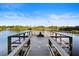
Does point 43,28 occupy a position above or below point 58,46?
above

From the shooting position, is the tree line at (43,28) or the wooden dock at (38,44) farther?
the tree line at (43,28)

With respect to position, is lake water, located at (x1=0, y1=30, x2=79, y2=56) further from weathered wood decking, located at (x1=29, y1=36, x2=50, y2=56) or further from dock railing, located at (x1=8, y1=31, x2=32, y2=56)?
weathered wood decking, located at (x1=29, y1=36, x2=50, y2=56)

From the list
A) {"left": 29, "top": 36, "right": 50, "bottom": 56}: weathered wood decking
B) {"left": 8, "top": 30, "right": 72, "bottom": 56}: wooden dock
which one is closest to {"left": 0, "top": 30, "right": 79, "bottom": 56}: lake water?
{"left": 8, "top": 30, "right": 72, "bottom": 56}: wooden dock

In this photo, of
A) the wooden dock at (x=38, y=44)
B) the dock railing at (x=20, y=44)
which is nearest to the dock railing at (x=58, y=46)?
the wooden dock at (x=38, y=44)

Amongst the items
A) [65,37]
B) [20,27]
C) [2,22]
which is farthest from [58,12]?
[2,22]

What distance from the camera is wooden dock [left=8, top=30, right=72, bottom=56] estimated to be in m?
2.29

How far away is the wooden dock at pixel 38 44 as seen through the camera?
2.29 meters

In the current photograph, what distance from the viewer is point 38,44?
8.07ft

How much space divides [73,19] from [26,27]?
709 millimetres

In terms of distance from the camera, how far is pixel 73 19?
2.31 meters

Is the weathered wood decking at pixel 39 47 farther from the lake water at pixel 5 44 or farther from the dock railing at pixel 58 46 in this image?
the lake water at pixel 5 44

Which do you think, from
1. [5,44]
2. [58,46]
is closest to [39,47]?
[58,46]

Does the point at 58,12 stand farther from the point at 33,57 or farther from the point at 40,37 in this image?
the point at 33,57

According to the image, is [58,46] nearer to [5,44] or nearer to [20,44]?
[20,44]
